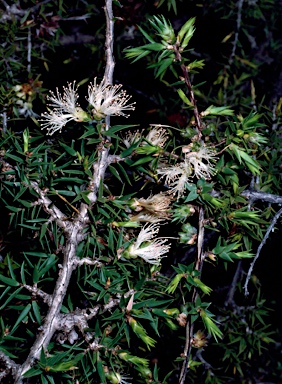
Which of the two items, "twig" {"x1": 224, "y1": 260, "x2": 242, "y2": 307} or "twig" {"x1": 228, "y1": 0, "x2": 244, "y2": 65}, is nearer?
"twig" {"x1": 224, "y1": 260, "x2": 242, "y2": 307}

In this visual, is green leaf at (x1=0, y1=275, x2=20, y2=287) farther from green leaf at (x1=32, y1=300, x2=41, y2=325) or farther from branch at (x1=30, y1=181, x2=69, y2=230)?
branch at (x1=30, y1=181, x2=69, y2=230)

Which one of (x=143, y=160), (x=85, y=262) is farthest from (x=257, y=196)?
(x=85, y=262)

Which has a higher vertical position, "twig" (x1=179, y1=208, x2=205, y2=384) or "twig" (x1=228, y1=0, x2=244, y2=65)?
"twig" (x1=228, y1=0, x2=244, y2=65)

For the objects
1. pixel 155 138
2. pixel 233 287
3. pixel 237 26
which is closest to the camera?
pixel 155 138

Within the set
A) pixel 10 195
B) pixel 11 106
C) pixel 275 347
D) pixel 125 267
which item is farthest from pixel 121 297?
pixel 275 347

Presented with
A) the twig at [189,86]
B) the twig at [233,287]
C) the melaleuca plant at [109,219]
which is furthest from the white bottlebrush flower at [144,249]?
the twig at [233,287]

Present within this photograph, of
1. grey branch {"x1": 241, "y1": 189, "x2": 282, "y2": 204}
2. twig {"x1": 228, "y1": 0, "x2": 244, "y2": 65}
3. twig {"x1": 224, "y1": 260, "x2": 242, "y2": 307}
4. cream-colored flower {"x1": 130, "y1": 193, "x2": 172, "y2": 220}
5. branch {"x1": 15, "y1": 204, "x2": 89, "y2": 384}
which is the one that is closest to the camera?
branch {"x1": 15, "y1": 204, "x2": 89, "y2": 384}

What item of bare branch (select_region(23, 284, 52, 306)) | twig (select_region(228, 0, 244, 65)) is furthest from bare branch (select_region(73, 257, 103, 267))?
twig (select_region(228, 0, 244, 65))

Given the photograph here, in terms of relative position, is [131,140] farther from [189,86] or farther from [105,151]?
[189,86]

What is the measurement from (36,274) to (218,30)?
1618 mm

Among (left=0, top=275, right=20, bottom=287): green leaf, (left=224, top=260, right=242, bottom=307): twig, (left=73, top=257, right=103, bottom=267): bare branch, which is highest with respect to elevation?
(left=73, top=257, right=103, bottom=267): bare branch

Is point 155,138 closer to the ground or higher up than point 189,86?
closer to the ground

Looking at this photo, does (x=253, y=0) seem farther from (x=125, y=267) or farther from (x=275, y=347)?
(x=275, y=347)

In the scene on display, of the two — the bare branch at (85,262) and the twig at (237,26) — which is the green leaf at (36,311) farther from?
the twig at (237,26)
